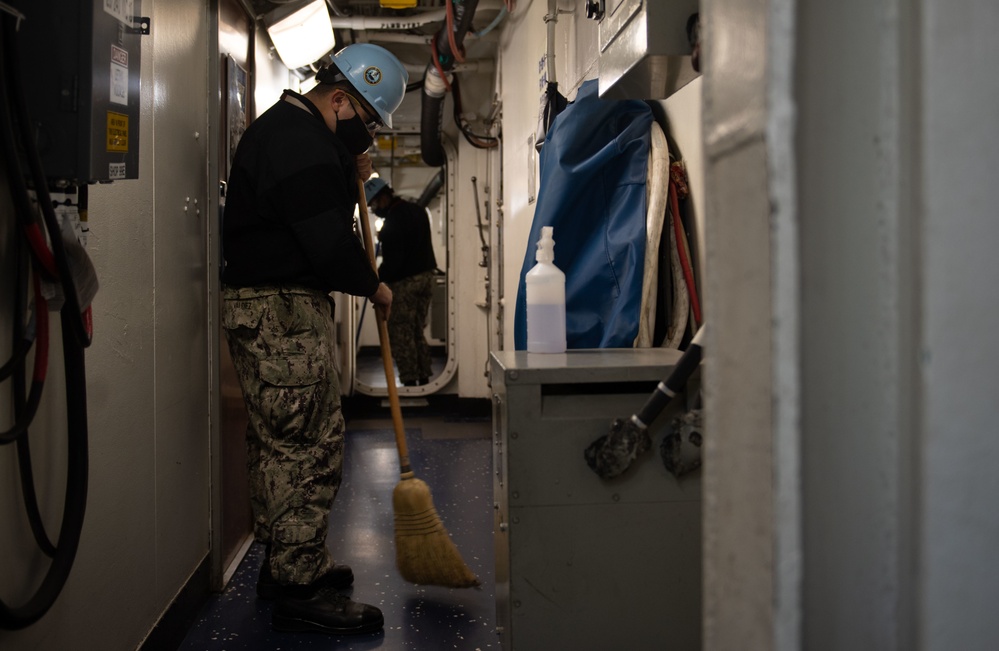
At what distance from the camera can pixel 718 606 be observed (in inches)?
28.7

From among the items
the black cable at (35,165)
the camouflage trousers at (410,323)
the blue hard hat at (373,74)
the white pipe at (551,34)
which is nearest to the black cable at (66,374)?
the black cable at (35,165)

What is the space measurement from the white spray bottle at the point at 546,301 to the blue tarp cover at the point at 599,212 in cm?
21

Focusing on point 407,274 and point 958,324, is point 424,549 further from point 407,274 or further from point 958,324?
point 407,274

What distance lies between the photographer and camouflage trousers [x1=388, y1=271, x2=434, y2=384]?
20.9 feet

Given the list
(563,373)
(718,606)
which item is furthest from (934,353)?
(563,373)

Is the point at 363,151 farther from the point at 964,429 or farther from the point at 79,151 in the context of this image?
the point at 964,429

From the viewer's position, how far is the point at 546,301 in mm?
1907

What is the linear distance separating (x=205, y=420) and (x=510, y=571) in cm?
149

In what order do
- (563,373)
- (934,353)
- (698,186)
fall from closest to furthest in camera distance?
(934,353) → (563,373) → (698,186)

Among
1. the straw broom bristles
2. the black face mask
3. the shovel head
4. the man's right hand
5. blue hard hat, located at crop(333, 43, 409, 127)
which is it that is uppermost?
blue hard hat, located at crop(333, 43, 409, 127)

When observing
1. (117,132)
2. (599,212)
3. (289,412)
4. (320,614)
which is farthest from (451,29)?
(320,614)

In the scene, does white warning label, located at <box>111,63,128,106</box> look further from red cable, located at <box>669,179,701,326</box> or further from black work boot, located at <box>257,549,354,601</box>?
black work boot, located at <box>257,549,354,601</box>

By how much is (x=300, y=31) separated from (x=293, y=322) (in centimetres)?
184

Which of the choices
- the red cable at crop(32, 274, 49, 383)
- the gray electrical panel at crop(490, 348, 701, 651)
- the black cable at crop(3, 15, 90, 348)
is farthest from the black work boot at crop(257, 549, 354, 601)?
the black cable at crop(3, 15, 90, 348)
